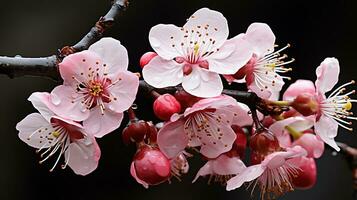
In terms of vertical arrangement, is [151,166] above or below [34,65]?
below

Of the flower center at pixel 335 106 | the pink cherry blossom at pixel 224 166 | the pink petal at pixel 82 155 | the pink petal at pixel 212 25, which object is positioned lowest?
the pink cherry blossom at pixel 224 166

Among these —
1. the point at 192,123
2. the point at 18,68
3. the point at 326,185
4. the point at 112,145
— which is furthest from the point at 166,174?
the point at 326,185

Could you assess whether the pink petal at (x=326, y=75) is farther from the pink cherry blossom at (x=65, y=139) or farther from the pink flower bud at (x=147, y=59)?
the pink cherry blossom at (x=65, y=139)

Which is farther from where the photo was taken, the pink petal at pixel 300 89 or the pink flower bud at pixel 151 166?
the pink petal at pixel 300 89

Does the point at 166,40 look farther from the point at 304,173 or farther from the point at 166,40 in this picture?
the point at 304,173

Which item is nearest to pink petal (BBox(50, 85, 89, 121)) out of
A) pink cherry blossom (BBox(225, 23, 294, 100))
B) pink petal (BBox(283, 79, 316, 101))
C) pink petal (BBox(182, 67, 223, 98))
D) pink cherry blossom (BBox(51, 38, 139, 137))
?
pink cherry blossom (BBox(51, 38, 139, 137))

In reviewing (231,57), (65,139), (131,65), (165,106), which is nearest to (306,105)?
(231,57)

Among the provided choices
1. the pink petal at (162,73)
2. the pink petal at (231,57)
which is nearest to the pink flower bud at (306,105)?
the pink petal at (231,57)
